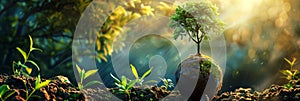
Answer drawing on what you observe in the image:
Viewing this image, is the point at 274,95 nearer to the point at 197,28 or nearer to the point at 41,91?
the point at 197,28

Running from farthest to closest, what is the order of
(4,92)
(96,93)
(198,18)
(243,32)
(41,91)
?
1. (243,32)
2. (198,18)
3. (96,93)
4. (41,91)
5. (4,92)

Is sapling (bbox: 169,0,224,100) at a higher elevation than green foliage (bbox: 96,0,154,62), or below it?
below

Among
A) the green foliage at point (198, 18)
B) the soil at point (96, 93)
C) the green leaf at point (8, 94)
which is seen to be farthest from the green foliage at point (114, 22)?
the green leaf at point (8, 94)

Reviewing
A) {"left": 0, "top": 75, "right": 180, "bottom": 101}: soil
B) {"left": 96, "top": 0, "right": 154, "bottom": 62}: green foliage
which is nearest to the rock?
{"left": 0, "top": 75, "right": 180, "bottom": 101}: soil

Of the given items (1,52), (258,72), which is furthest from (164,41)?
(1,52)

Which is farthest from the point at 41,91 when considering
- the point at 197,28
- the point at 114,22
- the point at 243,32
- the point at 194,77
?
the point at 243,32

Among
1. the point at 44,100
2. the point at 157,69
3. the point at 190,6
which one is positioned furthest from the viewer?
the point at 157,69

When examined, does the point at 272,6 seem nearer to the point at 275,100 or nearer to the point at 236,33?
the point at 236,33

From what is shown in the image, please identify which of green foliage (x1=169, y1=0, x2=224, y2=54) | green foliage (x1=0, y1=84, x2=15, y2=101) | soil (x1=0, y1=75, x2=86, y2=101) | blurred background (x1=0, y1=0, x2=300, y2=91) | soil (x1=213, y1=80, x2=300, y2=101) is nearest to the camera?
green foliage (x1=0, y1=84, x2=15, y2=101)

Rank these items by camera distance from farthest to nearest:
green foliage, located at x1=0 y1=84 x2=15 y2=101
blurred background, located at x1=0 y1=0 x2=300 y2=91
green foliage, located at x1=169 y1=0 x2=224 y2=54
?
1. blurred background, located at x1=0 y1=0 x2=300 y2=91
2. green foliage, located at x1=169 y1=0 x2=224 y2=54
3. green foliage, located at x1=0 y1=84 x2=15 y2=101

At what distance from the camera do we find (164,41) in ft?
16.2

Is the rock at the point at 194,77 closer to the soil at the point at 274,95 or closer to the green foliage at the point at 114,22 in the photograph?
the soil at the point at 274,95

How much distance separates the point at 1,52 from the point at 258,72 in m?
3.46

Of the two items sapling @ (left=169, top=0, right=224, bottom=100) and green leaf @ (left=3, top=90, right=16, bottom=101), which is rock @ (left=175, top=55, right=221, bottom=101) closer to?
sapling @ (left=169, top=0, right=224, bottom=100)
